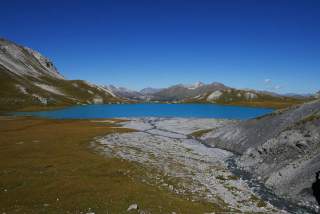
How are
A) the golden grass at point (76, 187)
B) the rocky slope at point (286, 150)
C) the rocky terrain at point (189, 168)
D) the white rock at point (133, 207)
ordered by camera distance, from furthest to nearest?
the rocky slope at point (286, 150)
the rocky terrain at point (189, 168)
the golden grass at point (76, 187)
the white rock at point (133, 207)

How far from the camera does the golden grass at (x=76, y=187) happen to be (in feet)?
86.8

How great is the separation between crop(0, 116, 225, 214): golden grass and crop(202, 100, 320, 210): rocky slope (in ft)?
43.0

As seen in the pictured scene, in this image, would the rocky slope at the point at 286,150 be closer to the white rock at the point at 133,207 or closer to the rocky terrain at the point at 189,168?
the rocky terrain at the point at 189,168

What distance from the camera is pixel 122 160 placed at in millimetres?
48656

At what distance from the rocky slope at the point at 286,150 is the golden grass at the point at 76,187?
1309 cm

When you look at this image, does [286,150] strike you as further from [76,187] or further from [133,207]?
[76,187]

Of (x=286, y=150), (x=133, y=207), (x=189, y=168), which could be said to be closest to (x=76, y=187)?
(x=133, y=207)

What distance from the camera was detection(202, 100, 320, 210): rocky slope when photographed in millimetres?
34219

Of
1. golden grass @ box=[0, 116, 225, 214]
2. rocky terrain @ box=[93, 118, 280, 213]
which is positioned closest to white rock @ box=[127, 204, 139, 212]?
golden grass @ box=[0, 116, 225, 214]

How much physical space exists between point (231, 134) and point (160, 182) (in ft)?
120

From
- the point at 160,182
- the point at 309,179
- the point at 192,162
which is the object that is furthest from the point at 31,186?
the point at 309,179

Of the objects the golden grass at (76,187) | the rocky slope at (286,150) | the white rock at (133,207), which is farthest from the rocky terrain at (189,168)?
the white rock at (133,207)

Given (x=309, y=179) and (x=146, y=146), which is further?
(x=146, y=146)

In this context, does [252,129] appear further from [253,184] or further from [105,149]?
[105,149]
